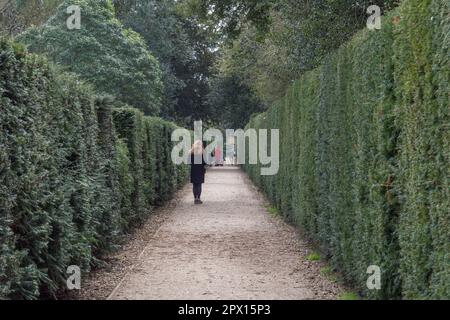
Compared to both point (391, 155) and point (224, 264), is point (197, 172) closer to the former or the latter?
point (224, 264)

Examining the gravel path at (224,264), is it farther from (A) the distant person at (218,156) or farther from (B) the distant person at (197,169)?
(A) the distant person at (218,156)

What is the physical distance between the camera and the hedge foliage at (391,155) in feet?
13.4

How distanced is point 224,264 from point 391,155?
12.3ft

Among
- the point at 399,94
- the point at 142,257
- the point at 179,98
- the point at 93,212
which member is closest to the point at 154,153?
the point at 142,257

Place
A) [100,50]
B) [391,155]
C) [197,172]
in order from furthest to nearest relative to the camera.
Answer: [100,50]
[197,172]
[391,155]

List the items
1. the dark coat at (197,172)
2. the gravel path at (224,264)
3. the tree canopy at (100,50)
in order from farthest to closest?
the tree canopy at (100,50), the dark coat at (197,172), the gravel path at (224,264)

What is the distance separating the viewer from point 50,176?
19.8 ft

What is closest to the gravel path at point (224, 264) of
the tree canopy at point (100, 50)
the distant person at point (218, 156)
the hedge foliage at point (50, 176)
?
the hedge foliage at point (50, 176)

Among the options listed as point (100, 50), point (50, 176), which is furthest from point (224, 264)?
point (100, 50)

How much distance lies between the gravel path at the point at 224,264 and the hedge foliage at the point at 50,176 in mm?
781

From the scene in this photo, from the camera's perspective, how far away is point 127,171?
10.8 m

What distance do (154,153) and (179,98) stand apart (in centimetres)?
2755

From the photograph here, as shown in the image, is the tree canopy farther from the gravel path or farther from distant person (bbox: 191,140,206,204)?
the gravel path

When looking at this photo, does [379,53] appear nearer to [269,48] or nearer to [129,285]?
[129,285]
